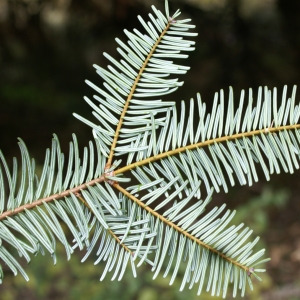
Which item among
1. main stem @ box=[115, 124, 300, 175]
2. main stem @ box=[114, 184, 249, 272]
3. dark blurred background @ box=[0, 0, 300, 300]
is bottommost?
main stem @ box=[114, 184, 249, 272]

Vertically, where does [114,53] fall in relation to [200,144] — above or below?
above

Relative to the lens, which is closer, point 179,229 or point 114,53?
point 179,229

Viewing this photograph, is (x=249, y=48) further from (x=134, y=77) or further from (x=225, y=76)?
(x=134, y=77)

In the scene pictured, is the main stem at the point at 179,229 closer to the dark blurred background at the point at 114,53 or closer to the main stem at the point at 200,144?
the main stem at the point at 200,144

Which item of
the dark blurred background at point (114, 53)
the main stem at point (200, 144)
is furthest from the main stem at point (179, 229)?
the dark blurred background at point (114, 53)

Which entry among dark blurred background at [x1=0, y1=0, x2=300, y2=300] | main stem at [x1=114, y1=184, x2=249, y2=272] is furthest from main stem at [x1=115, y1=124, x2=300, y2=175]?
dark blurred background at [x1=0, y1=0, x2=300, y2=300]

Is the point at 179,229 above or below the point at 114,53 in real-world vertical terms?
below

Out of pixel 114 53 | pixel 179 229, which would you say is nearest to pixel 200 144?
pixel 179 229

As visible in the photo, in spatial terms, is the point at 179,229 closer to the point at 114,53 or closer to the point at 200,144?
the point at 200,144

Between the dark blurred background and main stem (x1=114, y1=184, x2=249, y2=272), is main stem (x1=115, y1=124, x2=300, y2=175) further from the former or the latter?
the dark blurred background
